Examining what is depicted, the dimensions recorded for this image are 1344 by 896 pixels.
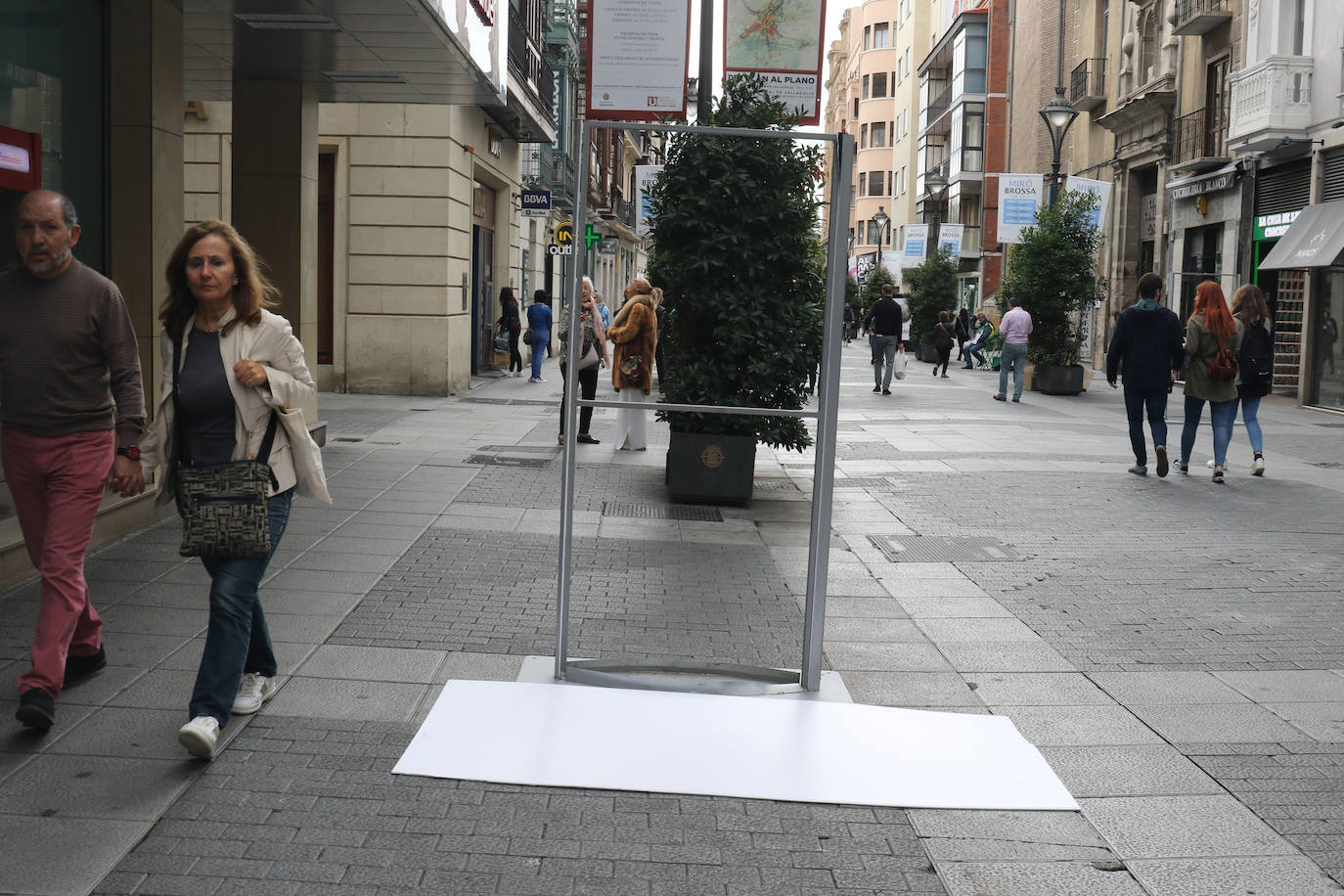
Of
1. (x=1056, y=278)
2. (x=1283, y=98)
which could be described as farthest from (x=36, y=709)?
(x=1283, y=98)

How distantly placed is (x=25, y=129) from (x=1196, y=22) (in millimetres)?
25894

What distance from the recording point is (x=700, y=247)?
981 cm

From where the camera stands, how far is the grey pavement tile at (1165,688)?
17.8ft

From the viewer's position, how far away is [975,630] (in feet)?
21.5

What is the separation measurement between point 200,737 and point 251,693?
2.07 feet

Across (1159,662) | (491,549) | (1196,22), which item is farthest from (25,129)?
(1196,22)

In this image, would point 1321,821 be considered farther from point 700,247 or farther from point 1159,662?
point 700,247

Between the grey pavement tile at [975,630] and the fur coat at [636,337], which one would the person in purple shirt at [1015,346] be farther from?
the grey pavement tile at [975,630]

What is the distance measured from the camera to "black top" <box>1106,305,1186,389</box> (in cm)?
1254

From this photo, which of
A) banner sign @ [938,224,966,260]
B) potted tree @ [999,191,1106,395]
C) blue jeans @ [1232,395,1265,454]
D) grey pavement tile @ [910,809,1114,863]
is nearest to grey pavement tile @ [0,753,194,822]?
grey pavement tile @ [910,809,1114,863]

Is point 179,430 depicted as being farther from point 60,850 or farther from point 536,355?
point 536,355

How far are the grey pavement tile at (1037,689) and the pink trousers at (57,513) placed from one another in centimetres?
342

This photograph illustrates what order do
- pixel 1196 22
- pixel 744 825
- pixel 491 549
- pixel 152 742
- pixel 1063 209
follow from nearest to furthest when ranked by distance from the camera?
pixel 744 825 < pixel 152 742 < pixel 491 549 < pixel 1063 209 < pixel 1196 22

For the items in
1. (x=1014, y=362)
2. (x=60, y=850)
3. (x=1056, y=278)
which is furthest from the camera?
(x=1056, y=278)
